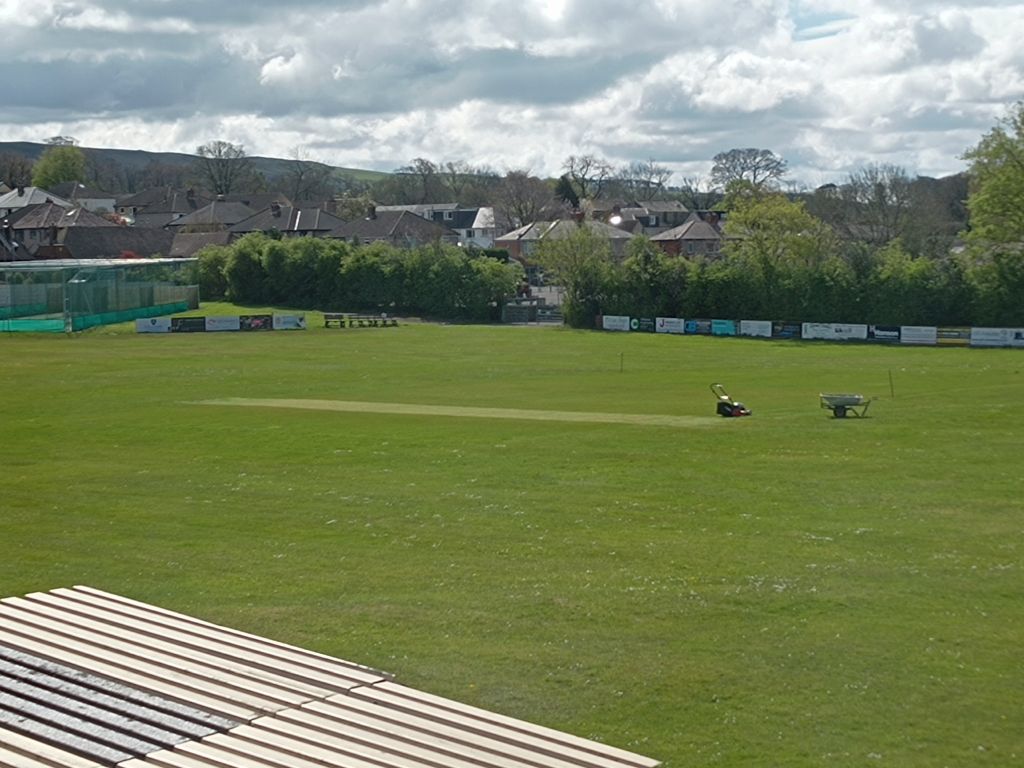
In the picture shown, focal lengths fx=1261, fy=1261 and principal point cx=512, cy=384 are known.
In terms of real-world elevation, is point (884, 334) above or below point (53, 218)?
below

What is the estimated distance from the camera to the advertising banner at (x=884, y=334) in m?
85.6

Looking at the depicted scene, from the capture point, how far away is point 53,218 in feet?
480

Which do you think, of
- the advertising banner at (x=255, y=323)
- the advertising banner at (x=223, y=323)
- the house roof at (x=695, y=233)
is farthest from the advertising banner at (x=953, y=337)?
the house roof at (x=695, y=233)

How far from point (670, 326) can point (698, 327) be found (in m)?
2.82

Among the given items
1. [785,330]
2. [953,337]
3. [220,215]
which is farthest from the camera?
[220,215]

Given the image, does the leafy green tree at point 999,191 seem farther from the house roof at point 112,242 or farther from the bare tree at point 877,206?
the house roof at point 112,242

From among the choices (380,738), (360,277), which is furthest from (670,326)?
(380,738)

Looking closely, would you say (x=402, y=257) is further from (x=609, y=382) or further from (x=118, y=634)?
(x=118, y=634)

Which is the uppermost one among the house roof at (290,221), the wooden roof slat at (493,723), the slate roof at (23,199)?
the slate roof at (23,199)

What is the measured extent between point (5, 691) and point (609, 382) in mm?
47252

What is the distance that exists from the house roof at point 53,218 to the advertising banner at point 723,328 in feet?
276

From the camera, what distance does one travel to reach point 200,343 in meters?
84.6

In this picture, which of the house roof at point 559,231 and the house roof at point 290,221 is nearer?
the house roof at point 559,231

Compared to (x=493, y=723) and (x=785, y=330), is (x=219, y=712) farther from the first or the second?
(x=785, y=330)
